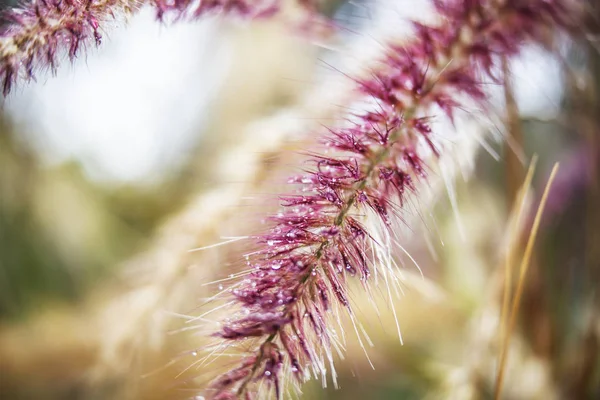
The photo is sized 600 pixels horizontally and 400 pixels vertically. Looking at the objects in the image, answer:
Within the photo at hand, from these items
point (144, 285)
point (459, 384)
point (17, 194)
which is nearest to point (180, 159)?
point (17, 194)

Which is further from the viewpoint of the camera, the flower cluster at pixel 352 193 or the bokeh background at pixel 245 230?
the bokeh background at pixel 245 230

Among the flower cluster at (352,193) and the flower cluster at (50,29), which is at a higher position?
the flower cluster at (50,29)

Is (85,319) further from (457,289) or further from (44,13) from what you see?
(44,13)

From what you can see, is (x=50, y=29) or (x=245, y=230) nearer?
(x=50, y=29)

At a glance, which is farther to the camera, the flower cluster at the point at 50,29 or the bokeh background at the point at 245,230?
the bokeh background at the point at 245,230
